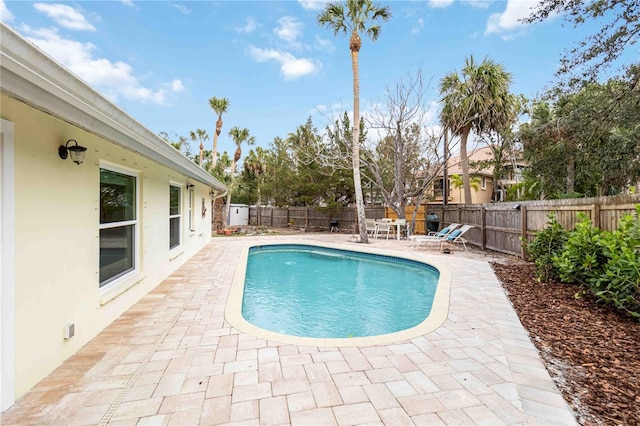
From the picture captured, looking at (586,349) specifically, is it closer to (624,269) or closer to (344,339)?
(624,269)

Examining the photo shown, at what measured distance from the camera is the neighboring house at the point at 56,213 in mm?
2289

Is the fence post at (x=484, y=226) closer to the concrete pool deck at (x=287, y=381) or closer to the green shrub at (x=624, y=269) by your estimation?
the green shrub at (x=624, y=269)

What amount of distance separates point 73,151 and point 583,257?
24.3 feet

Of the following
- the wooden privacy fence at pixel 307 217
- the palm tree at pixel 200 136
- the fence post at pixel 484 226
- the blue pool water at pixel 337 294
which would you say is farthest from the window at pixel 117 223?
the palm tree at pixel 200 136

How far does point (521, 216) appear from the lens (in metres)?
9.28

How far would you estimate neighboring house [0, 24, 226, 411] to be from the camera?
2.29 m

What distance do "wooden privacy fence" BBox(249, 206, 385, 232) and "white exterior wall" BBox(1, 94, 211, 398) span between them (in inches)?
605

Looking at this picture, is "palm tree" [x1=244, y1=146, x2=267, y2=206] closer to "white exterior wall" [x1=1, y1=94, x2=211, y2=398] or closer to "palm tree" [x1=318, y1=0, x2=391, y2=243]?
"palm tree" [x1=318, y1=0, x2=391, y2=243]

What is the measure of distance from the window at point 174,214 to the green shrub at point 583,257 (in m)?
8.06

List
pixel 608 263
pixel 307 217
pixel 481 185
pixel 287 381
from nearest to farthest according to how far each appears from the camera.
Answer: pixel 287 381 < pixel 608 263 < pixel 307 217 < pixel 481 185

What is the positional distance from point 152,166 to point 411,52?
42.3ft

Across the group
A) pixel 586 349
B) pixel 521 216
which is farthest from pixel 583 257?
pixel 521 216

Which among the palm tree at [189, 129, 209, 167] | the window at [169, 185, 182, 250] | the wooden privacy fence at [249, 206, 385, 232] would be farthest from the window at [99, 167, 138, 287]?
the palm tree at [189, 129, 209, 167]

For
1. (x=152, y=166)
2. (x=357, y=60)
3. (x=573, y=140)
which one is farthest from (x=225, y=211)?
(x=573, y=140)
